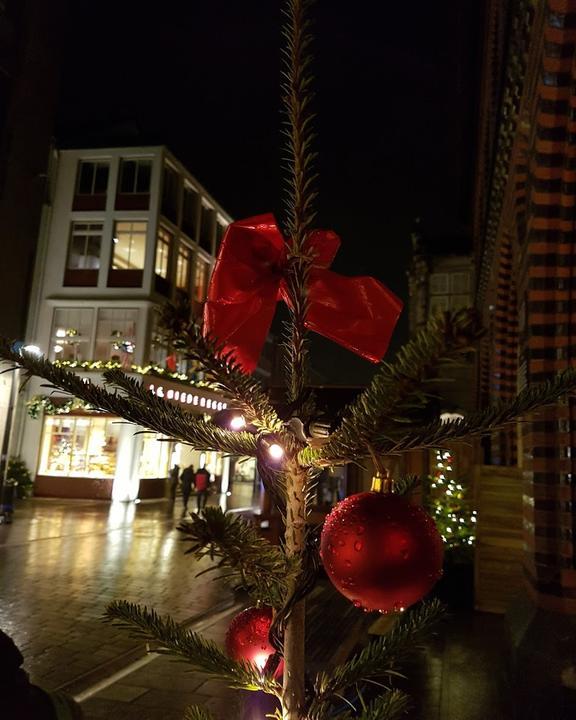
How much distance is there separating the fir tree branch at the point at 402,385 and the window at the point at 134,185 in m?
25.1

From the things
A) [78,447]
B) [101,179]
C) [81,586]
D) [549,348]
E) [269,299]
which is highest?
[101,179]

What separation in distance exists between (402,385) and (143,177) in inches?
1024

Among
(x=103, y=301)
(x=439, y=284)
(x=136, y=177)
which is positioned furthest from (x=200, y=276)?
(x=439, y=284)

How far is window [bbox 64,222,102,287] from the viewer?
2442 cm

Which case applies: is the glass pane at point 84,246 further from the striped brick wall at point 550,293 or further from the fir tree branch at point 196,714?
the fir tree branch at point 196,714

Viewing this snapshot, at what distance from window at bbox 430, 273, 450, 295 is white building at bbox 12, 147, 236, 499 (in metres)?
9.53

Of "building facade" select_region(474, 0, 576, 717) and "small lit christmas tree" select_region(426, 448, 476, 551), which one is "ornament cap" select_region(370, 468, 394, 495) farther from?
"small lit christmas tree" select_region(426, 448, 476, 551)

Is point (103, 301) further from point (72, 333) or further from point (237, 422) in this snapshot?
point (237, 422)

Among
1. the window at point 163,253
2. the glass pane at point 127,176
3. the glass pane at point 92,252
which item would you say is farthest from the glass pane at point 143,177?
the glass pane at point 92,252

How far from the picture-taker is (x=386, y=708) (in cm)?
133

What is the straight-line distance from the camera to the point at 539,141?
15.2 ft

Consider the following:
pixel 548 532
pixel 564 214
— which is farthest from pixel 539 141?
pixel 548 532

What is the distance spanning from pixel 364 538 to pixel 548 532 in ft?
12.5

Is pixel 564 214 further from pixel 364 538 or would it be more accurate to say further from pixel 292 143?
pixel 364 538
